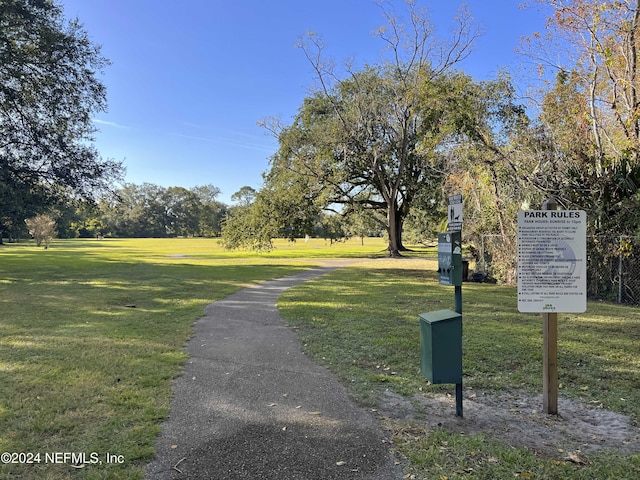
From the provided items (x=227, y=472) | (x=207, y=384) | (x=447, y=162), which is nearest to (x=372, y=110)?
(x=447, y=162)

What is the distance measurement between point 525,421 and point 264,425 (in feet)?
7.77

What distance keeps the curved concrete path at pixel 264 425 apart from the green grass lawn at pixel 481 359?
0.30 metres

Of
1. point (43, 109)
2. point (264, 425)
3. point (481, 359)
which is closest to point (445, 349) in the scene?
point (264, 425)

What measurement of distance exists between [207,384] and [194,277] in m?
13.1

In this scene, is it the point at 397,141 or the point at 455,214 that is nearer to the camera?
the point at 455,214

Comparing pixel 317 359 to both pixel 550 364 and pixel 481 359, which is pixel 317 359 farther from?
pixel 550 364

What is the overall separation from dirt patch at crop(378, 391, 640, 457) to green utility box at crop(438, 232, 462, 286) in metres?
1.27

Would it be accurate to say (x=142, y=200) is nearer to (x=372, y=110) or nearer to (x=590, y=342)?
(x=372, y=110)

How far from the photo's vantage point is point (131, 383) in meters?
4.47

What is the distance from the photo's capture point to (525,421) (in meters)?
3.69

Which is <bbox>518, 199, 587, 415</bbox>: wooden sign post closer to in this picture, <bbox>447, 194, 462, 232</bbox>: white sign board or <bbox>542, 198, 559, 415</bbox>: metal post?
<bbox>542, 198, 559, 415</bbox>: metal post

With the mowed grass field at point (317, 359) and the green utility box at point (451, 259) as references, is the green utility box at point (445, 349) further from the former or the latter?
the mowed grass field at point (317, 359)

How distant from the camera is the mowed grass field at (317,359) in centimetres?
299

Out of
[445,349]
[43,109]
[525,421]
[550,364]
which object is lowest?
[525,421]
